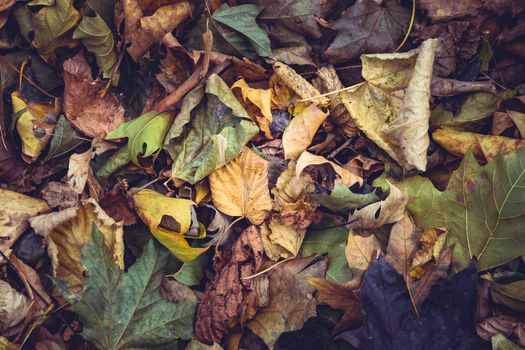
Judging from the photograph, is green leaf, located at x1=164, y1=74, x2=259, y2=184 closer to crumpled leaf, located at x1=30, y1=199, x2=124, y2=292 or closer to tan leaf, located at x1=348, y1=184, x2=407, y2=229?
crumpled leaf, located at x1=30, y1=199, x2=124, y2=292

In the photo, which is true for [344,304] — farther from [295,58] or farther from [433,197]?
[295,58]

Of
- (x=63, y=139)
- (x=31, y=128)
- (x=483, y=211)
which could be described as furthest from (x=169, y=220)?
(x=483, y=211)

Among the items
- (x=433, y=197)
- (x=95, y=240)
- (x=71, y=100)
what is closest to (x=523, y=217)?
(x=433, y=197)

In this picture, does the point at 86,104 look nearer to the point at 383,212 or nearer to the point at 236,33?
the point at 236,33

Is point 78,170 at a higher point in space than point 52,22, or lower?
lower

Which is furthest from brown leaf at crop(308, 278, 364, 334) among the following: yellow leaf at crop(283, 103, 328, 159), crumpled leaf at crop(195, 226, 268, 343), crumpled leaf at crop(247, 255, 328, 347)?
yellow leaf at crop(283, 103, 328, 159)
